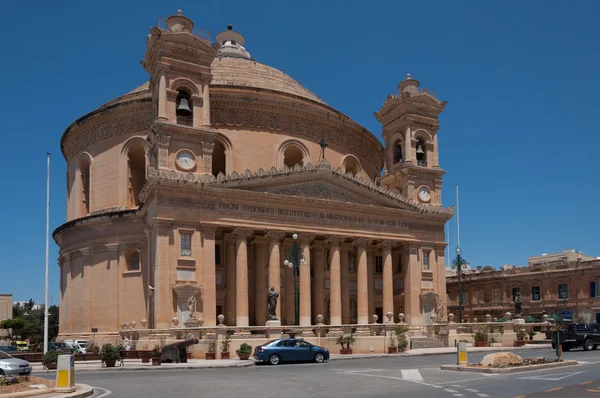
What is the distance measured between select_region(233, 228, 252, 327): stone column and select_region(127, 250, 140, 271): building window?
9.99 meters

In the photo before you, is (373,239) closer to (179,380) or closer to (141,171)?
(141,171)

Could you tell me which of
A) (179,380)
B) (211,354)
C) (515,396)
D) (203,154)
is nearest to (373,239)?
(203,154)

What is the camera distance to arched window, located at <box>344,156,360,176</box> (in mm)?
58513

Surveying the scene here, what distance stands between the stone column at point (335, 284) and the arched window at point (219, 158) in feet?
35.5

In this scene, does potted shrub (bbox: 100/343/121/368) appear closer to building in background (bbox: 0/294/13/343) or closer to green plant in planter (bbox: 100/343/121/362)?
green plant in planter (bbox: 100/343/121/362)

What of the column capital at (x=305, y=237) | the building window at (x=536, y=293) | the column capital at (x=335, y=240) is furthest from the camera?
the building window at (x=536, y=293)

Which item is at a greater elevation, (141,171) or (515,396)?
(141,171)

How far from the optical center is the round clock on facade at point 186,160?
4342 centimetres

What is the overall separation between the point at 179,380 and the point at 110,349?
9253 mm

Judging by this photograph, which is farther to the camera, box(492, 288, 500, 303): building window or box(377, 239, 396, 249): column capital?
box(492, 288, 500, 303): building window

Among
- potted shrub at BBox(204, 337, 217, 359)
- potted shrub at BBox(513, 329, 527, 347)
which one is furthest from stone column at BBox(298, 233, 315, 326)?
potted shrub at BBox(513, 329, 527, 347)

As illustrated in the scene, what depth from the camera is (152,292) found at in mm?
41875

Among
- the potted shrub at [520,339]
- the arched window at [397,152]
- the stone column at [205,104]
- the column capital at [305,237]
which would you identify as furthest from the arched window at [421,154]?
the stone column at [205,104]

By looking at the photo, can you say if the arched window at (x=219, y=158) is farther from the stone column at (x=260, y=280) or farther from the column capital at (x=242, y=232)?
the column capital at (x=242, y=232)
